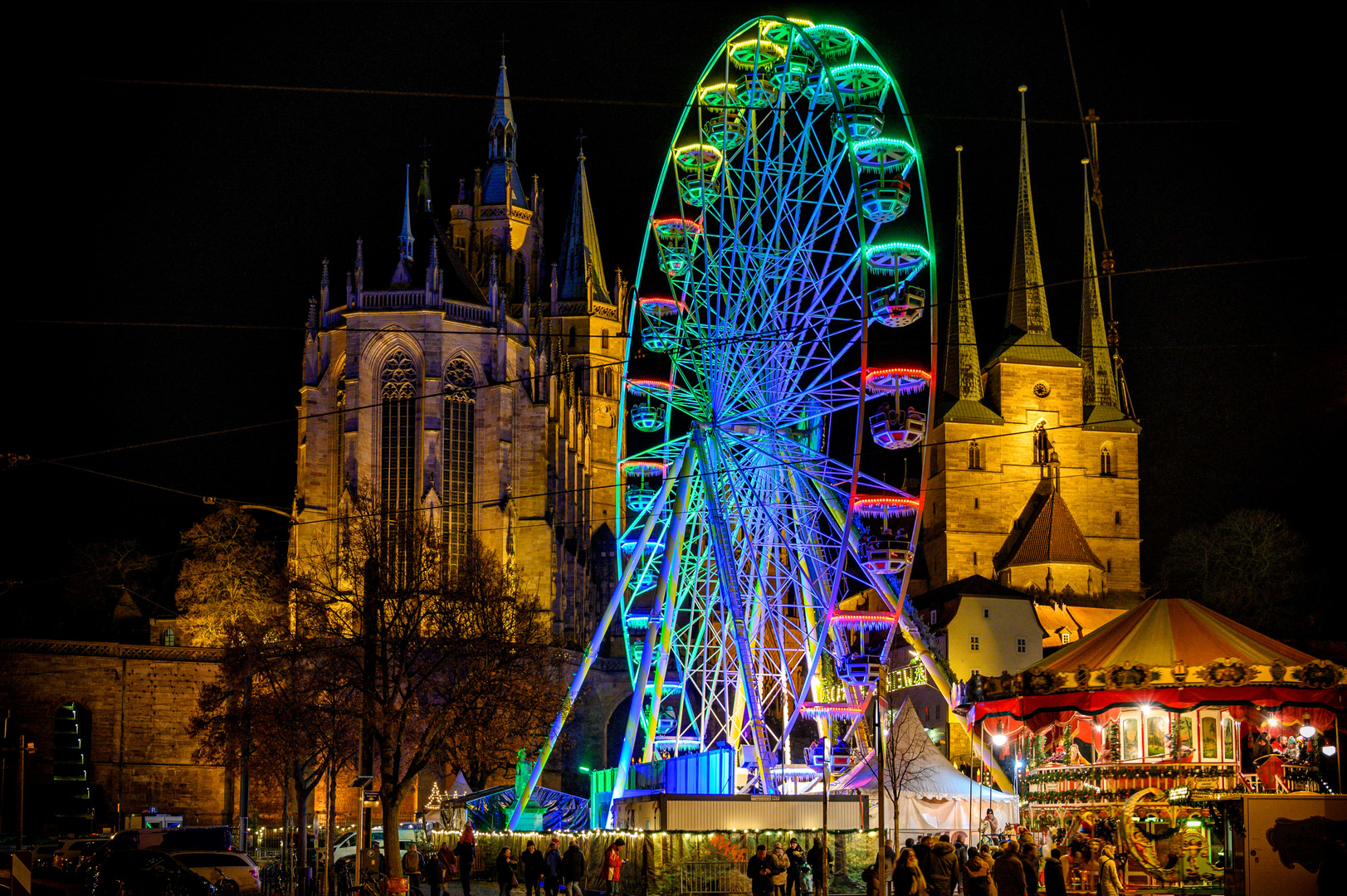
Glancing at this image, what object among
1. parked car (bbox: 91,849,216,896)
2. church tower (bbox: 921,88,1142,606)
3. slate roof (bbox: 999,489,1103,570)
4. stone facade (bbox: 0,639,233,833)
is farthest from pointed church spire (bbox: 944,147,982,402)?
parked car (bbox: 91,849,216,896)

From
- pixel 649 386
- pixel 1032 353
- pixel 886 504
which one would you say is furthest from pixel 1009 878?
pixel 1032 353

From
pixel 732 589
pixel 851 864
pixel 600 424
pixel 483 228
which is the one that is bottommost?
pixel 851 864

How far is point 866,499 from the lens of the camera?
127ft

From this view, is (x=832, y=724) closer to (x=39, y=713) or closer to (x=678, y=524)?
(x=678, y=524)

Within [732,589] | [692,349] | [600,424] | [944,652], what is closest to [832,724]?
[732,589]

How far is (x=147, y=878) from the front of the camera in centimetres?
2839

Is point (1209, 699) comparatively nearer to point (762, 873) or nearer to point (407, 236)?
point (762, 873)

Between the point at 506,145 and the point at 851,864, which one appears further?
the point at 506,145

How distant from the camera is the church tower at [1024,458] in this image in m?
88.8

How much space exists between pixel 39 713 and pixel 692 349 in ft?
120

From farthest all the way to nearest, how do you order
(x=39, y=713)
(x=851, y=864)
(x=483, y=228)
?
1. (x=483, y=228)
2. (x=39, y=713)
3. (x=851, y=864)

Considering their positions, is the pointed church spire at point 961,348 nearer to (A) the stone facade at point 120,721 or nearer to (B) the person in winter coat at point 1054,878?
(A) the stone facade at point 120,721

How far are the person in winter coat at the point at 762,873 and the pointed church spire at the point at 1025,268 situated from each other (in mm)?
67197

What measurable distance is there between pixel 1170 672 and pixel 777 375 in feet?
48.9
